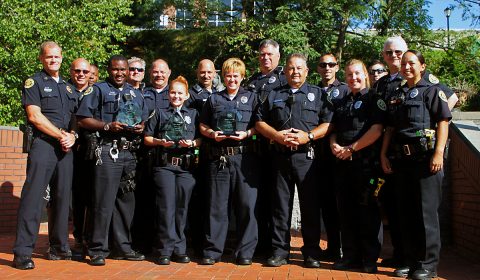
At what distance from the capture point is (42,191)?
6031mm

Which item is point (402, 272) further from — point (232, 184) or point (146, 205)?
point (146, 205)

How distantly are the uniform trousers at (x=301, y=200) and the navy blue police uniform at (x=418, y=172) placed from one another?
0.89 metres

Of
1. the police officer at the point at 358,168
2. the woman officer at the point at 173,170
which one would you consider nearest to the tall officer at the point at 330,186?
the police officer at the point at 358,168

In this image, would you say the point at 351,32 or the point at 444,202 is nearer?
the point at 444,202

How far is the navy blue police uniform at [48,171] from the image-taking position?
595cm

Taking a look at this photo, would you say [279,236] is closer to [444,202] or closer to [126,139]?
[126,139]

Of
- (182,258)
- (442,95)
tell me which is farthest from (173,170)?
(442,95)

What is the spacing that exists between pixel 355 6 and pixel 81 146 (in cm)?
1141

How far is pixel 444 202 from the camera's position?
7.77 meters

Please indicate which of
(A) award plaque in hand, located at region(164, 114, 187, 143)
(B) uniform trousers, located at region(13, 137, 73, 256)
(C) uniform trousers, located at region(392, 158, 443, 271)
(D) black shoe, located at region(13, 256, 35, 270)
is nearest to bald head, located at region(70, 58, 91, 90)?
(B) uniform trousers, located at region(13, 137, 73, 256)

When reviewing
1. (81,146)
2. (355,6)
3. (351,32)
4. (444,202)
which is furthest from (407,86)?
(351,32)

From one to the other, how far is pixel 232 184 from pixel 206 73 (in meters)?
1.57

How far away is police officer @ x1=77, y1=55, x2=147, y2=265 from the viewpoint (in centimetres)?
621

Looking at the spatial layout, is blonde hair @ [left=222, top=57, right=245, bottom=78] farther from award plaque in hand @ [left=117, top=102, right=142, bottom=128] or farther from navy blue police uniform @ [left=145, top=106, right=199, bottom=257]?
award plaque in hand @ [left=117, top=102, right=142, bottom=128]
